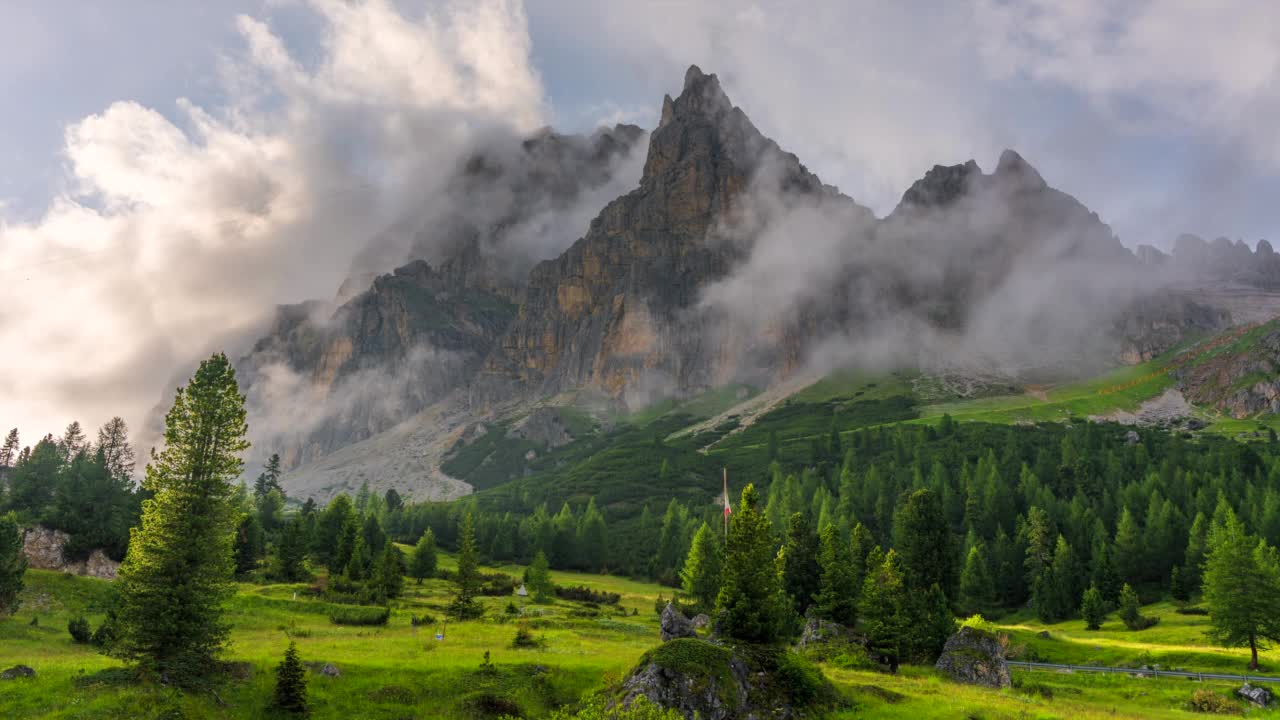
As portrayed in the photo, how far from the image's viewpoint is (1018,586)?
125 metres

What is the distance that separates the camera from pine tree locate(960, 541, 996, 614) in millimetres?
116562

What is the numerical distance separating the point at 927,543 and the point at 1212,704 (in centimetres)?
3542

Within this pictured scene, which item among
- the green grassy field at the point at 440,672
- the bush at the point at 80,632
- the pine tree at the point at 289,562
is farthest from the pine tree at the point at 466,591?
the pine tree at the point at 289,562

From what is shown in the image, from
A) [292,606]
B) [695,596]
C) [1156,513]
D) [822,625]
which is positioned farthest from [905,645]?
[1156,513]

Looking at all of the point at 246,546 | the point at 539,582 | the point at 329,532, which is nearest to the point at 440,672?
the point at 539,582

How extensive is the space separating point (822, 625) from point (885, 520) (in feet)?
337

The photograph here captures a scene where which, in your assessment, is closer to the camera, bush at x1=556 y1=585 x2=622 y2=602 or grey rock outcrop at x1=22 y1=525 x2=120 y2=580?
grey rock outcrop at x1=22 y1=525 x2=120 y2=580

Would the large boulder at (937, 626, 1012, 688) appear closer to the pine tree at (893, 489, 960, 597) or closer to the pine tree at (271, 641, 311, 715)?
the pine tree at (893, 489, 960, 597)

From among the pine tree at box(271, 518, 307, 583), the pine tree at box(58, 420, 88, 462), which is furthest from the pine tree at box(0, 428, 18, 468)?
the pine tree at box(271, 518, 307, 583)

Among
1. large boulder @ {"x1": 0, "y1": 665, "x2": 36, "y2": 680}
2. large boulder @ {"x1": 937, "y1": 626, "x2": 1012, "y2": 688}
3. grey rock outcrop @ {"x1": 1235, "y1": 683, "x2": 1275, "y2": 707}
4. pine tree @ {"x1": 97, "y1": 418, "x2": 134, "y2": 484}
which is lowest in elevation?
grey rock outcrop @ {"x1": 1235, "y1": 683, "x2": 1275, "y2": 707}

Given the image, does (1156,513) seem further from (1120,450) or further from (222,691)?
(222,691)

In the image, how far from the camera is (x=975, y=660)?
2116 inches

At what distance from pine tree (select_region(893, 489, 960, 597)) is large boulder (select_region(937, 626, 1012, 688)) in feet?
84.9

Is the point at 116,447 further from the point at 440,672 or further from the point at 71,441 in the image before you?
the point at 440,672
